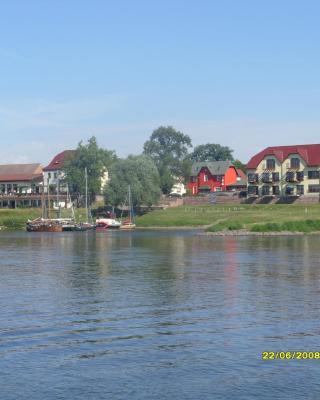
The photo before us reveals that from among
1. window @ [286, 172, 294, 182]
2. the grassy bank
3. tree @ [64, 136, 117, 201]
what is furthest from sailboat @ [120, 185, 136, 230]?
window @ [286, 172, 294, 182]

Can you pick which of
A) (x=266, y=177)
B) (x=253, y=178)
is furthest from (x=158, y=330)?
(x=253, y=178)

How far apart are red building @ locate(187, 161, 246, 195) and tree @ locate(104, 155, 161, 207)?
35.4 metres

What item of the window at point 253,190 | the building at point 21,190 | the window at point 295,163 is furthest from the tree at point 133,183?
the building at point 21,190

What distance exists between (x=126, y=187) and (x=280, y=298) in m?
109

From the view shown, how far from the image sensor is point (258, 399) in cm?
2316

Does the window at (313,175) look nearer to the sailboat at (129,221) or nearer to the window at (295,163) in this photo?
the window at (295,163)

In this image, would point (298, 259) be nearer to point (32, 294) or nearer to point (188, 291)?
point (188, 291)

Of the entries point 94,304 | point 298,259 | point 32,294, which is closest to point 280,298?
point 94,304

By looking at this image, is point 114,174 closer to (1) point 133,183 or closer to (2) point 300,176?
(1) point 133,183

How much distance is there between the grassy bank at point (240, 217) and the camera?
115 metres

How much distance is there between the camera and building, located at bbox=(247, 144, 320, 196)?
153 metres

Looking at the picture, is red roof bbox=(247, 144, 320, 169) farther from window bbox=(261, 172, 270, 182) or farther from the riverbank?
the riverbank

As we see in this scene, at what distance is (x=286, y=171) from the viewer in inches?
6166

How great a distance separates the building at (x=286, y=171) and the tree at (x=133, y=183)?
71.8ft
